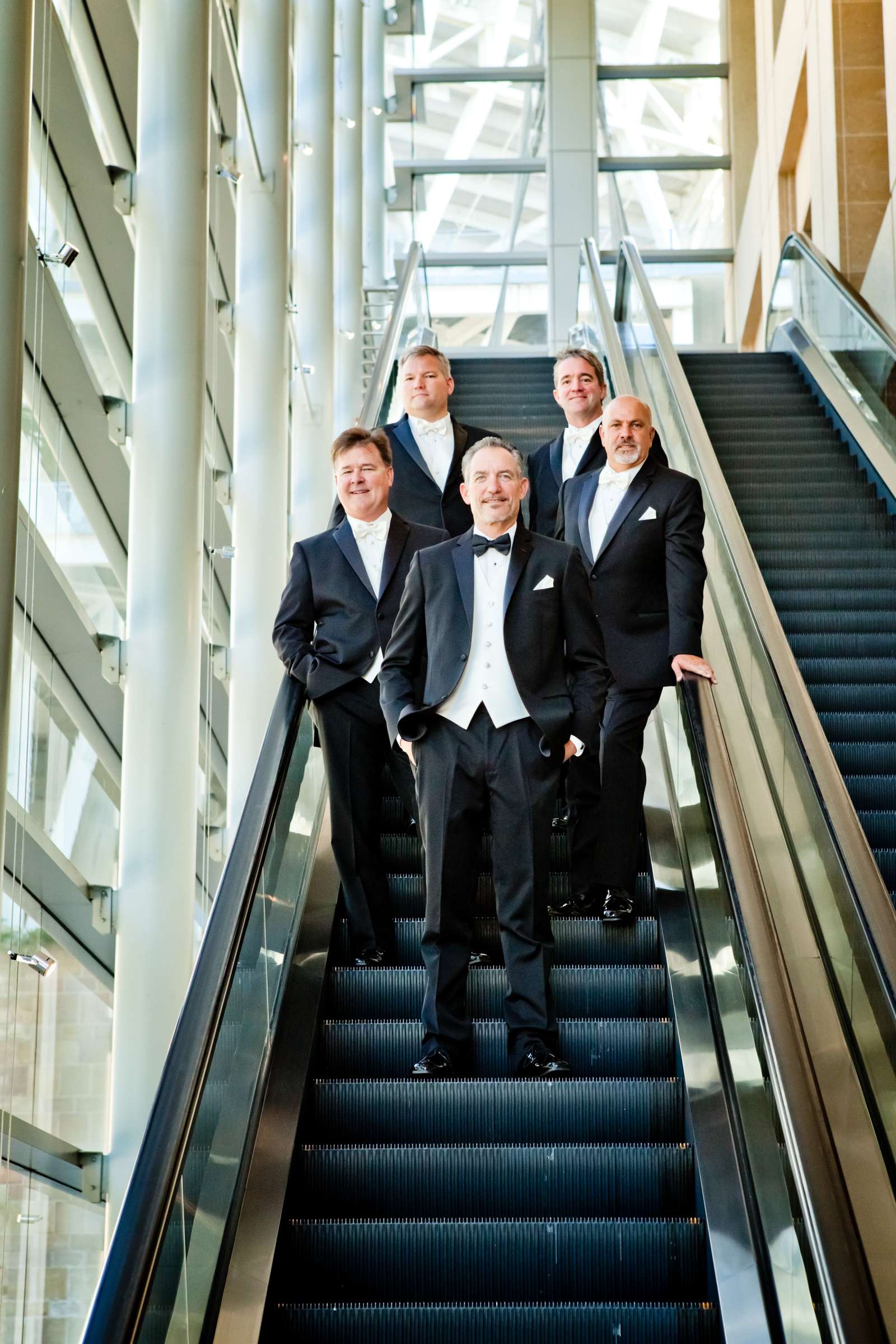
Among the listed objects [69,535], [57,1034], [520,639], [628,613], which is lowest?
[520,639]

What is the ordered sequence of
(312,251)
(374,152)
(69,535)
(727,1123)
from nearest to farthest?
(727,1123)
(69,535)
(312,251)
(374,152)

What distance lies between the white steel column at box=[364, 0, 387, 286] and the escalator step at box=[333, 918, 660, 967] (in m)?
16.6

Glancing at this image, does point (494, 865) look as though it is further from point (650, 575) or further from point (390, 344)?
point (390, 344)

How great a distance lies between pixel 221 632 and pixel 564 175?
10.3 meters

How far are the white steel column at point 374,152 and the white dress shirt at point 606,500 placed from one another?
15733mm

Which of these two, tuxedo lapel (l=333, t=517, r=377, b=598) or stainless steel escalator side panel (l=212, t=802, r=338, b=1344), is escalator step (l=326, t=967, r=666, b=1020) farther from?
tuxedo lapel (l=333, t=517, r=377, b=598)

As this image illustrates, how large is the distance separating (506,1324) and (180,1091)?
40.3 inches

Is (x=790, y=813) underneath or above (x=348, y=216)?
underneath

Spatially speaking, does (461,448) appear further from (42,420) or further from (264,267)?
(264,267)

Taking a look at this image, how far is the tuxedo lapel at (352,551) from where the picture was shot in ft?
17.9

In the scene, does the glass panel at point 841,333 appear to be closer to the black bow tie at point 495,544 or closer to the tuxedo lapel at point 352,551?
the tuxedo lapel at point 352,551

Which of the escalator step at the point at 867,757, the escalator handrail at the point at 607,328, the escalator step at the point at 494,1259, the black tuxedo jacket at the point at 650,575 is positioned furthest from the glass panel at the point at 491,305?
the escalator step at the point at 494,1259

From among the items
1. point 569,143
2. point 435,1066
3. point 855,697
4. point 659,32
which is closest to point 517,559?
point 435,1066

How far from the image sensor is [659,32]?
23609mm
